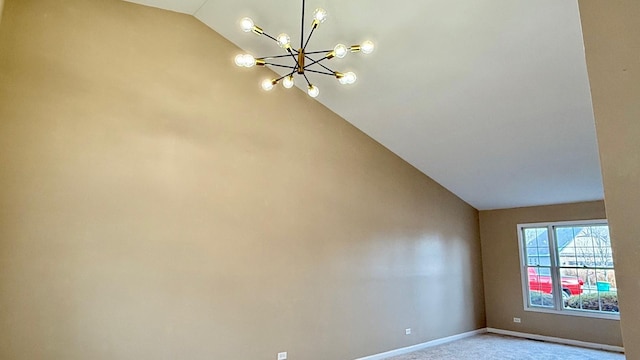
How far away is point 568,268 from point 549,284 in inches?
17.8

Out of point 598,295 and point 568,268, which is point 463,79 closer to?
point 568,268

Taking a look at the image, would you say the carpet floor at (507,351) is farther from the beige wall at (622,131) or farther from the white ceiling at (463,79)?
the beige wall at (622,131)

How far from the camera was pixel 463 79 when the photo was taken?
4.70 meters

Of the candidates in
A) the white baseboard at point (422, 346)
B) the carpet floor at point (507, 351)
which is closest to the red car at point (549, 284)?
the carpet floor at point (507, 351)

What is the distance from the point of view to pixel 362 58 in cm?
472

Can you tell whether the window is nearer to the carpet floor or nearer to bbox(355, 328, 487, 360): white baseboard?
the carpet floor

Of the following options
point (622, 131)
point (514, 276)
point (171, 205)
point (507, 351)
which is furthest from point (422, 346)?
point (622, 131)

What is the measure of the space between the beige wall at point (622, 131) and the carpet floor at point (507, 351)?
18.8 feet

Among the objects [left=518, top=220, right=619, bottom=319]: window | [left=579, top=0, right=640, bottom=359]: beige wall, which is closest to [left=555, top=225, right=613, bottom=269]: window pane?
[left=518, top=220, right=619, bottom=319]: window

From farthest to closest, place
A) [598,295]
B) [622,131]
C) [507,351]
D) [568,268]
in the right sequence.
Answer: [568,268] → [598,295] → [507,351] → [622,131]

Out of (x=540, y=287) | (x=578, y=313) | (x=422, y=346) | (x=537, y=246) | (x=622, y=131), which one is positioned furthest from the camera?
(x=537, y=246)

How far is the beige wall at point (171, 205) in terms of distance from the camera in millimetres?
3531

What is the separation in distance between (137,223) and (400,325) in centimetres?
426

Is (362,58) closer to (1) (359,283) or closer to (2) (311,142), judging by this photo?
(2) (311,142)
